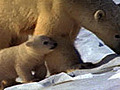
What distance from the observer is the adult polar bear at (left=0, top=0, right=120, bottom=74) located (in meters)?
3.80

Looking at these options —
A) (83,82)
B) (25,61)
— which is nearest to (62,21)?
(25,61)

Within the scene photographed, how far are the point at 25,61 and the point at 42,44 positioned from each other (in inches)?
8.4

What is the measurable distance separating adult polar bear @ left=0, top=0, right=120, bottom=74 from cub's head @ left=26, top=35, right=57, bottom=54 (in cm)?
13

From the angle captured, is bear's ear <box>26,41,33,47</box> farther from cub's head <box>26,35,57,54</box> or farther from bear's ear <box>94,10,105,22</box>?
bear's ear <box>94,10,105,22</box>

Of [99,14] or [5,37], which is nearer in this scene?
[99,14]

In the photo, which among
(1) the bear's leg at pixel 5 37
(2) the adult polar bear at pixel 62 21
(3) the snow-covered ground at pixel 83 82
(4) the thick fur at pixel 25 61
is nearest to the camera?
(3) the snow-covered ground at pixel 83 82

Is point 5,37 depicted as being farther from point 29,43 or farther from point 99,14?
point 99,14

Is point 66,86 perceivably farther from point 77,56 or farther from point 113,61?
point 77,56

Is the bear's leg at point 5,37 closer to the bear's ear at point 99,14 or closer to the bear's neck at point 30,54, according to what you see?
the bear's neck at point 30,54

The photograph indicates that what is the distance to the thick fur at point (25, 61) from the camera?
12.1ft

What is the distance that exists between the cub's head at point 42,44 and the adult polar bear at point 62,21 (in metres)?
0.13

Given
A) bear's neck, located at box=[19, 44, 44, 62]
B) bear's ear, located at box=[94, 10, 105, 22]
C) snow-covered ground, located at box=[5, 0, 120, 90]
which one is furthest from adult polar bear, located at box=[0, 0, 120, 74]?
snow-covered ground, located at box=[5, 0, 120, 90]

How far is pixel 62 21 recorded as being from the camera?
3811 millimetres

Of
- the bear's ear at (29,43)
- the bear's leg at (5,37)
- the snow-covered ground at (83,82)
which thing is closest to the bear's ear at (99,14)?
the snow-covered ground at (83,82)
